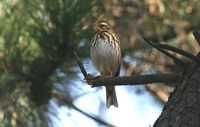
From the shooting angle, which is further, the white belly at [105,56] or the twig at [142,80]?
the white belly at [105,56]

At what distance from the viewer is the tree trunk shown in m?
1.16

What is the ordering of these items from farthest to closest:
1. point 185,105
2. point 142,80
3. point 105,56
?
point 105,56 < point 142,80 < point 185,105

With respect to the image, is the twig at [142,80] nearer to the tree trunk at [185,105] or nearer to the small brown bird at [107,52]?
the tree trunk at [185,105]

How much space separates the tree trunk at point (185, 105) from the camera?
116cm

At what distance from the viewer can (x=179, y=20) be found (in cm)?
323

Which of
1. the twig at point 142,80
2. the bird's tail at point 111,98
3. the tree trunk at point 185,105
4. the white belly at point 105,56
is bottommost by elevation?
the tree trunk at point 185,105

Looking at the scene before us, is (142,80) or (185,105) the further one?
(142,80)

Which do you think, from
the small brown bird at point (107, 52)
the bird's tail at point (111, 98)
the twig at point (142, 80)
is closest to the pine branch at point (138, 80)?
the twig at point (142, 80)

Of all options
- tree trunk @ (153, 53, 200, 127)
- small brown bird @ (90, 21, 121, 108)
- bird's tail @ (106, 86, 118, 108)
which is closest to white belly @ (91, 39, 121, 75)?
small brown bird @ (90, 21, 121, 108)

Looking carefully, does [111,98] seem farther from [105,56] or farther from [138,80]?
[138,80]

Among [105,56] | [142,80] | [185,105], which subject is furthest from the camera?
[105,56]

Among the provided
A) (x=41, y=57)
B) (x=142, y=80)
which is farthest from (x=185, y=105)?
(x=41, y=57)

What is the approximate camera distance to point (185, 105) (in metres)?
1.19

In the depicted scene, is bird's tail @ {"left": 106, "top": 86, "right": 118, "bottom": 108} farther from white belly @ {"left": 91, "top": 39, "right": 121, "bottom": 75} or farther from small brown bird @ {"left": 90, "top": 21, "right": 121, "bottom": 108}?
white belly @ {"left": 91, "top": 39, "right": 121, "bottom": 75}
